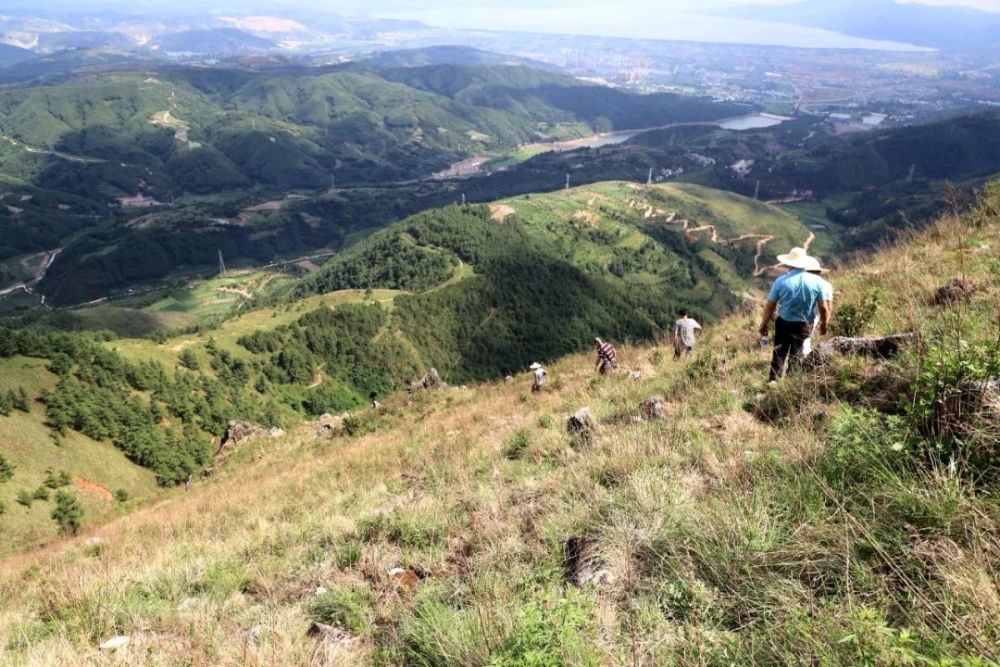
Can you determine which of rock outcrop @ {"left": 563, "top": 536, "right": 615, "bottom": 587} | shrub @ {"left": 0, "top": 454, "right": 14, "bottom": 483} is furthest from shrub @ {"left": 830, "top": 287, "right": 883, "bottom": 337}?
shrub @ {"left": 0, "top": 454, "right": 14, "bottom": 483}

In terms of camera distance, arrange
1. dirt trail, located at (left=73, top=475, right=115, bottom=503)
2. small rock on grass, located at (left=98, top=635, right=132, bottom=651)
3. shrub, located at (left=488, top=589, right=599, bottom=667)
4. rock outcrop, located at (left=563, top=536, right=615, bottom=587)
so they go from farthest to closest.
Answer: dirt trail, located at (left=73, top=475, right=115, bottom=503) → small rock on grass, located at (left=98, top=635, right=132, bottom=651) → rock outcrop, located at (left=563, top=536, right=615, bottom=587) → shrub, located at (left=488, top=589, right=599, bottom=667)

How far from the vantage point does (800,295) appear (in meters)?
7.88

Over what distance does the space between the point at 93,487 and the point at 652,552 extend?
51.6 metres

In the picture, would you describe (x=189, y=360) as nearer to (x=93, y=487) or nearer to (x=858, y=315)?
(x=93, y=487)

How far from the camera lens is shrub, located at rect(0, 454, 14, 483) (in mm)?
35719

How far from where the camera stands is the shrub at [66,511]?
34.2 m

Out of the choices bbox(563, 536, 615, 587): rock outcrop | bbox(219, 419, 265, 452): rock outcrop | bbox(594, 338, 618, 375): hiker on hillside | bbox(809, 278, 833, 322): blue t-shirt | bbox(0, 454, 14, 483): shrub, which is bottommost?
bbox(0, 454, 14, 483): shrub

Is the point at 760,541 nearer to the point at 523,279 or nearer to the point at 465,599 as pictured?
the point at 465,599

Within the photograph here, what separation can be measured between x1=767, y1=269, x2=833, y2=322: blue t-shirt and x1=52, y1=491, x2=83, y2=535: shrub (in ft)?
138

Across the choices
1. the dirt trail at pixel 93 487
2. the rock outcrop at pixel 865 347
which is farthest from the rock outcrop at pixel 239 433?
the rock outcrop at pixel 865 347

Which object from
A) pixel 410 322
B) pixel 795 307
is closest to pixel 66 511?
pixel 795 307

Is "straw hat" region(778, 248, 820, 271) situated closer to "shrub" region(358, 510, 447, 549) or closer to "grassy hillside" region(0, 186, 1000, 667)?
"grassy hillside" region(0, 186, 1000, 667)

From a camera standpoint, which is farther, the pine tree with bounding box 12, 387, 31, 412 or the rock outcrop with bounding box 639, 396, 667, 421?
the pine tree with bounding box 12, 387, 31, 412

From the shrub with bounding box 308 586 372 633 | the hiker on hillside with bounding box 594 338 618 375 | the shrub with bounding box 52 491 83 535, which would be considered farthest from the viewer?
the shrub with bounding box 52 491 83 535
